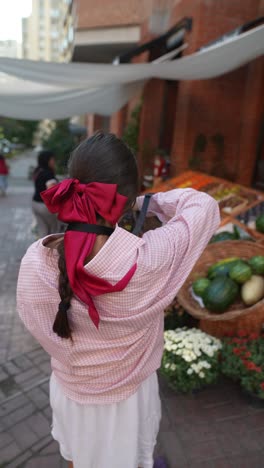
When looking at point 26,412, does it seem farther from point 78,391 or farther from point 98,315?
point 98,315

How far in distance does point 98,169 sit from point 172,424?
216 centimetres

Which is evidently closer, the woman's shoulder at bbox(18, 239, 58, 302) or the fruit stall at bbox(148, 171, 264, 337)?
the woman's shoulder at bbox(18, 239, 58, 302)

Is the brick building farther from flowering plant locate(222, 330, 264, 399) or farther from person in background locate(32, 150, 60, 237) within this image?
flowering plant locate(222, 330, 264, 399)

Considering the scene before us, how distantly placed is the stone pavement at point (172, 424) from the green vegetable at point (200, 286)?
2.58 ft

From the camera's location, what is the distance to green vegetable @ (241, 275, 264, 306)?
9.02 ft

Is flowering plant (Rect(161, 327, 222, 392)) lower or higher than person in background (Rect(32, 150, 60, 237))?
lower

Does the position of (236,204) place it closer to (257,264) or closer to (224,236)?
(224,236)

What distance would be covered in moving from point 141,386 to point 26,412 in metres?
1.54

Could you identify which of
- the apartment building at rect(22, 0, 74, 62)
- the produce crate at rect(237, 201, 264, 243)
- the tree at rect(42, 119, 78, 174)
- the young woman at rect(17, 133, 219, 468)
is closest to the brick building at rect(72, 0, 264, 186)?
the produce crate at rect(237, 201, 264, 243)

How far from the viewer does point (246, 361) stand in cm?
247

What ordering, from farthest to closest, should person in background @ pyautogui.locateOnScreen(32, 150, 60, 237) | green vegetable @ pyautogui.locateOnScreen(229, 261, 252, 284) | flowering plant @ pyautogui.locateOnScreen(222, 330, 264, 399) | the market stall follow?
person in background @ pyautogui.locateOnScreen(32, 150, 60, 237), the market stall, green vegetable @ pyautogui.locateOnScreen(229, 261, 252, 284), flowering plant @ pyautogui.locateOnScreen(222, 330, 264, 399)

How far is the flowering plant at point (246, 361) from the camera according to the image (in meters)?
2.44

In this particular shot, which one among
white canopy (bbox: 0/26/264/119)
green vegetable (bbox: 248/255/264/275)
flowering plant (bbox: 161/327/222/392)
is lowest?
flowering plant (bbox: 161/327/222/392)

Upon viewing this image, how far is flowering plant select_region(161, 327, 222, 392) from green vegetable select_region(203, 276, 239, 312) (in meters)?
0.27
